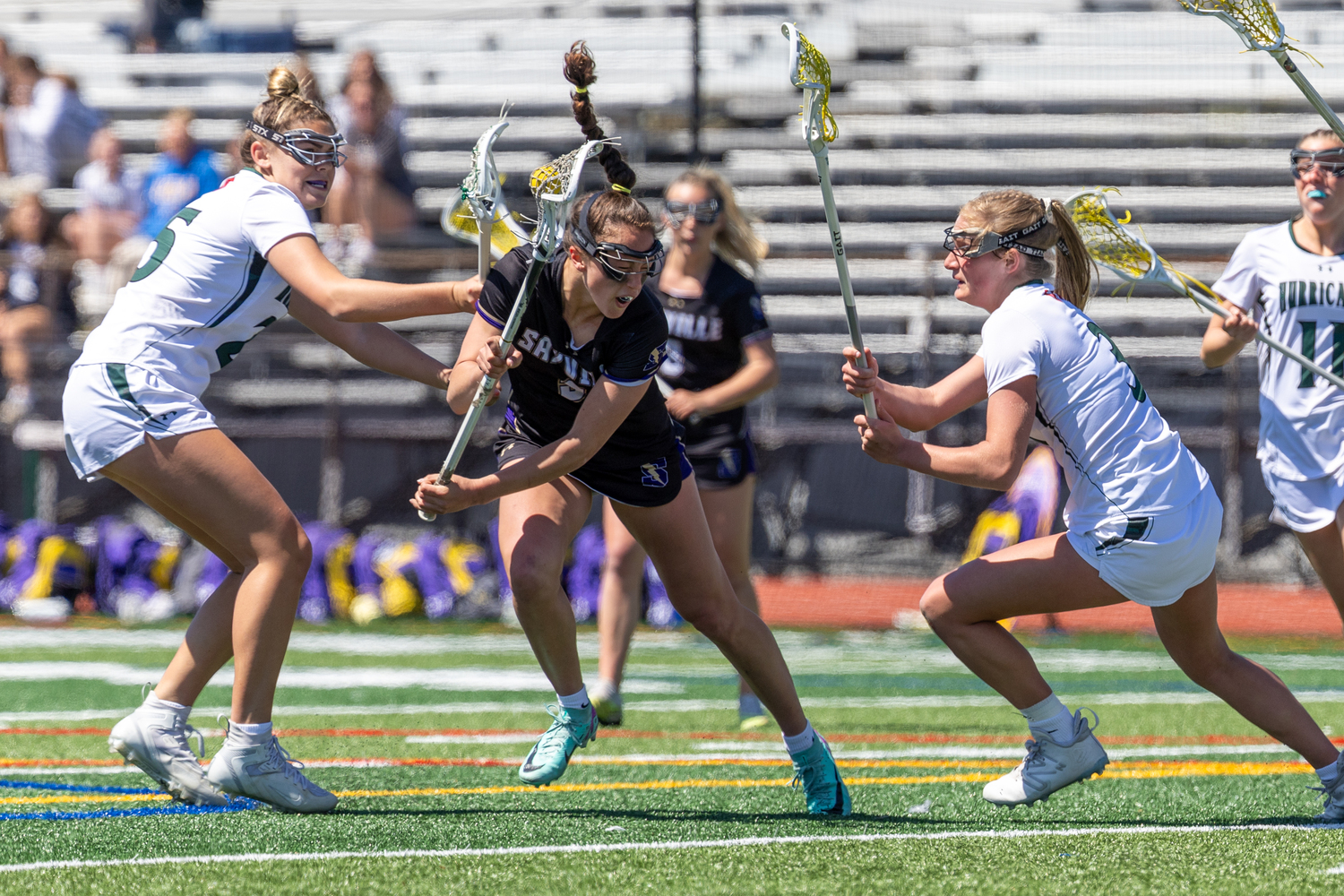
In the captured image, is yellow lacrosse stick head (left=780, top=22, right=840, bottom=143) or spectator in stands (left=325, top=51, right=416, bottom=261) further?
spectator in stands (left=325, top=51, right=416, bottom=261)

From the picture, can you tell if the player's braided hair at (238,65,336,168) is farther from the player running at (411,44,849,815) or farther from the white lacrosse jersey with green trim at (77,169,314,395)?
the player running at (411,44,849,815)

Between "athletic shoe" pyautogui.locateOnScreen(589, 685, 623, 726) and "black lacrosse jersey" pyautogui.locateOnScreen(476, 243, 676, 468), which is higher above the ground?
"black lacrosse jersey" pyautogui.locateOnScreen(476, 243, 676, 468)

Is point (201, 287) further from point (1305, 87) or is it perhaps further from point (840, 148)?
point (840, 148)

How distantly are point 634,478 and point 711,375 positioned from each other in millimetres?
2163

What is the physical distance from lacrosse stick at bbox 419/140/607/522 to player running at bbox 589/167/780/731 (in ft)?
7.17

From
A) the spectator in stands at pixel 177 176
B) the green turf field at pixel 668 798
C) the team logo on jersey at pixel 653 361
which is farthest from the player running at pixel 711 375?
the spectator in stands at pixel 177 176

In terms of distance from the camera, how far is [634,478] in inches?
184

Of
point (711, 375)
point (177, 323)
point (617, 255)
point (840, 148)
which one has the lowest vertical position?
point (711, 375)

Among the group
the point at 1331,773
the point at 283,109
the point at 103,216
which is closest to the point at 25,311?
the point at 103,216

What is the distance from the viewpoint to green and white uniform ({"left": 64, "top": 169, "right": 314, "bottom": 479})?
4500 mm

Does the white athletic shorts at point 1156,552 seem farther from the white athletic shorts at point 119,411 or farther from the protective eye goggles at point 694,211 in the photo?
the protective eye goggles at point 694,211

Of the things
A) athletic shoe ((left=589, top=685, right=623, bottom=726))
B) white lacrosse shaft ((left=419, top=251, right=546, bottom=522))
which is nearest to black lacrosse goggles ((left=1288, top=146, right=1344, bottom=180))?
white lacrosse shaft ((left=419, top=251, right=546, bottom=522))

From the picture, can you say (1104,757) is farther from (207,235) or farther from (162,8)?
(162,8)

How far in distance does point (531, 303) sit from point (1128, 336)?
34.6 ft
